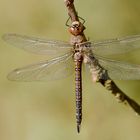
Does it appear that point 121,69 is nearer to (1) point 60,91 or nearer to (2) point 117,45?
(2) point 117,45

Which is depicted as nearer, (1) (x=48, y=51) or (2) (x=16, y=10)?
(1) (x=48, y=51)

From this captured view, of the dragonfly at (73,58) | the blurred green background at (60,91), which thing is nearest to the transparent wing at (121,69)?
the dragonfly at (73,58)

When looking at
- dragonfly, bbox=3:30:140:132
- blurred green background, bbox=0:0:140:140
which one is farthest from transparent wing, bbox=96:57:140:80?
blurred green background, bbox=0:0:140:140

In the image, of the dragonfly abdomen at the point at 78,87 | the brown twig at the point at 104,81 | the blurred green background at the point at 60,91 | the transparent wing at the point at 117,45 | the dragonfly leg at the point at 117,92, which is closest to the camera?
the brown twig at the point at 104,81

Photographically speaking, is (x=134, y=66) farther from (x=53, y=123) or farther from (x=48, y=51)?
(x=53, y=123)

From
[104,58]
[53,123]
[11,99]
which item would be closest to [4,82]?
[11,99]

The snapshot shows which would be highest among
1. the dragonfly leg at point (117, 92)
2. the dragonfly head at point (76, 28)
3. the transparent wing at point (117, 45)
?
the dragonfly head at point (76, 28)

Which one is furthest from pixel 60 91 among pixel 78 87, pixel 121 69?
pixel 121 69

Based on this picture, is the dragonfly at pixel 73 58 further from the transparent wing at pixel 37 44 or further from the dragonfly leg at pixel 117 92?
the dragonfly leg at pixel 117 92
